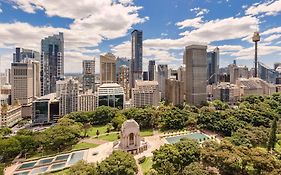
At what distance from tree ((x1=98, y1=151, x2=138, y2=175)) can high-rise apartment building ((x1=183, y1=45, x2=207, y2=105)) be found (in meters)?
62.4

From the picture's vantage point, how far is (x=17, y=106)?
68125 millimetres

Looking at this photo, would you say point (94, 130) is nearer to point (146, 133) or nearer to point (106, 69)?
point (146, 133)

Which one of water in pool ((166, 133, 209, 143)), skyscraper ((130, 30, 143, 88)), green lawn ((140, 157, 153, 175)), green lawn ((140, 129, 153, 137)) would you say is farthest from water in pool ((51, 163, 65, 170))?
skyscraper ((130, 30, 143, 88))

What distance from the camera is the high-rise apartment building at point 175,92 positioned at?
87125 mm

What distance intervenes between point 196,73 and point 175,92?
39.3ft

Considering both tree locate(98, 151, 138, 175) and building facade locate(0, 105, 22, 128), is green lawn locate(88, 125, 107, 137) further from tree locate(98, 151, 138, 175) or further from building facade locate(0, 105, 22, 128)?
building facade locate(0, 105, 22, 128)

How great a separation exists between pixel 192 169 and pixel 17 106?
6357 centimetres

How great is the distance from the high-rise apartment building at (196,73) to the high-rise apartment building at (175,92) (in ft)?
10.8

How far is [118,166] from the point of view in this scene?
26.8 meters

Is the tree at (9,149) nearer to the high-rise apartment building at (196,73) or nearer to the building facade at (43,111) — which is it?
the building facade at (43,111)

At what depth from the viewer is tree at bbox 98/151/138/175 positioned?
2645cm

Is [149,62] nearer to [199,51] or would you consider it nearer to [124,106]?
[199,51]

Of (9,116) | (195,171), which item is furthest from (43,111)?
(195,171)

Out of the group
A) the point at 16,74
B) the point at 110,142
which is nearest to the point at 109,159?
the point at 110,142
